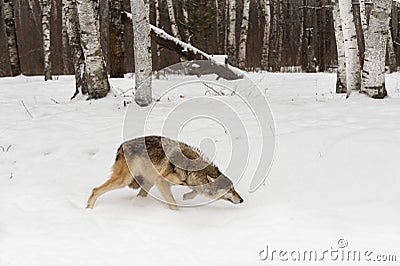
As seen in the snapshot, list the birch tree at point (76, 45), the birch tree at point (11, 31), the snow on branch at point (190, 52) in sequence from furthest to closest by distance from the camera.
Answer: the birch tree at point (11, 31)
the snow on branch at point (190, 52)
the birch tree at point (76, 45)

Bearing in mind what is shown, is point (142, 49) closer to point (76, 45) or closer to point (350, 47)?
point (76, 45)

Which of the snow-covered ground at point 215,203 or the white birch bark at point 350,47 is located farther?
the white birch bark at point 350,47

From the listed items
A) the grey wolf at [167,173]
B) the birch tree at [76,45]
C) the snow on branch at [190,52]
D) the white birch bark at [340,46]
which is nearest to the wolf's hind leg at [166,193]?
the grey wolf at [167,173]

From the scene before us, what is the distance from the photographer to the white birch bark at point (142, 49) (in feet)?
23.4

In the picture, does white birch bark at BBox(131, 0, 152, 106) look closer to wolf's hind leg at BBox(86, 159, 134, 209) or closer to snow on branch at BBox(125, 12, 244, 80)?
wolf's hind leg at BBox(86, 159, 134, 209)

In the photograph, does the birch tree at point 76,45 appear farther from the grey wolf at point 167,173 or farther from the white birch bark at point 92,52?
the grey wolf at point 167,173

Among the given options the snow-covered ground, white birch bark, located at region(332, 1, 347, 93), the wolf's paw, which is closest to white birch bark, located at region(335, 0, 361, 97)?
the snow-covered ground

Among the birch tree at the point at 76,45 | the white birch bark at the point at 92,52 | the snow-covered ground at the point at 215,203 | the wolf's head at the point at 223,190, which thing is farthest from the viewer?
the birch tree at the point at 76,45

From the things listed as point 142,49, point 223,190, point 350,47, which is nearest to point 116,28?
point 142,49

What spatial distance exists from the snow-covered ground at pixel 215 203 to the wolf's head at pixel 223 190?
0.11 meters

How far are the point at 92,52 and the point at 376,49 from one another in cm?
444

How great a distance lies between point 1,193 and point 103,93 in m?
3.59

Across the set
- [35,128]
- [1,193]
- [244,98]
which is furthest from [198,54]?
[1,193]

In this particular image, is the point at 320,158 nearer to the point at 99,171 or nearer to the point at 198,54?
the point at 99,171
